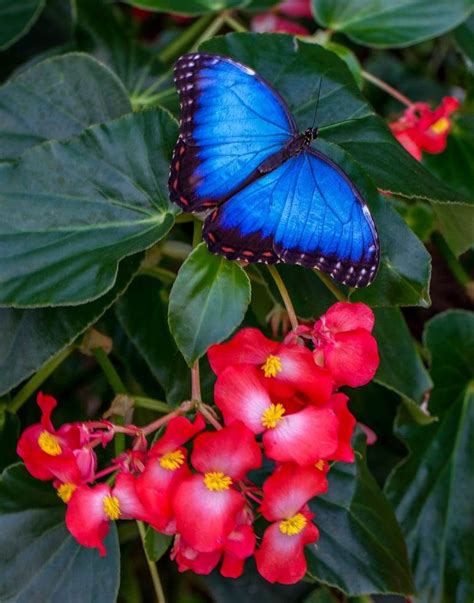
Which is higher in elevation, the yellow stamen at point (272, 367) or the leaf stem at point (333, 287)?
the yellow stamen at point (272, 367)

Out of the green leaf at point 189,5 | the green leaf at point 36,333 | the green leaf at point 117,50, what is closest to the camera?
the green leaf at point 36,333

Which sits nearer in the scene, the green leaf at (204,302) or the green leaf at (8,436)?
the green leaf at (204,302)

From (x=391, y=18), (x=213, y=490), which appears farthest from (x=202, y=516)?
(x=391, y=18)

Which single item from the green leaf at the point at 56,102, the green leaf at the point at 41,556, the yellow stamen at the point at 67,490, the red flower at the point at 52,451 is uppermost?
the green leaf at the point at 56,102

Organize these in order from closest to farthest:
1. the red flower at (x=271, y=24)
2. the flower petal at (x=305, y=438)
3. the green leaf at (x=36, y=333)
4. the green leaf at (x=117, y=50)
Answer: the flower petal at (x=305, y=438) → the green leaf at (x=36, y=333) → the green leaf at (x=117, y=50) → the red flower at (x=271, y=24)

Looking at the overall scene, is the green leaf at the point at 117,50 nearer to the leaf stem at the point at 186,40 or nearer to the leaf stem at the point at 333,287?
the leaf stem at the point at 186,40

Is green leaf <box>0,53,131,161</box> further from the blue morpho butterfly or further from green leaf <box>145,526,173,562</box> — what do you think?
green leaf <box>145,526,173,562</box>

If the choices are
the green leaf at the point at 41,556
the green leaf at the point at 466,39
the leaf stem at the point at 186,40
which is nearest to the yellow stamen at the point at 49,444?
the green leaf at the point at 41,556

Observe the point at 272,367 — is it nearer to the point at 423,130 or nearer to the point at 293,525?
the point at 293,525
